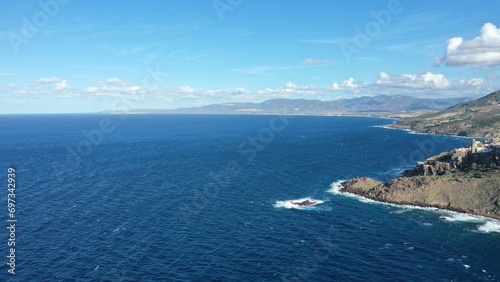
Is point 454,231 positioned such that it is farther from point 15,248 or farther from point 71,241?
point 15,248

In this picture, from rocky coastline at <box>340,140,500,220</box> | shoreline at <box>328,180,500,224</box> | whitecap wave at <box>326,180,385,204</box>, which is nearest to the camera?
shoreline at <box>328,180,500,224</box>

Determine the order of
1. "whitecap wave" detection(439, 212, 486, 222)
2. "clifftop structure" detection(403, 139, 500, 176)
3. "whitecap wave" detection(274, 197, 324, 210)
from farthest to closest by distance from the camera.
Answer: "clifftop structure" detection(403, 139, 500, 176) → "whitecap wave" detection(274, 197, 324, 210) → "whitecap wave" detection(439, 212, 486, 222)

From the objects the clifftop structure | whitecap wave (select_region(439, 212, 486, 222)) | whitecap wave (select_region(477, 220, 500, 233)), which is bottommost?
whitecap wave (select_region(477, 220, 500, 233))

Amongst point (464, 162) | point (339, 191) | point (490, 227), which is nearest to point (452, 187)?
point (490, 227)

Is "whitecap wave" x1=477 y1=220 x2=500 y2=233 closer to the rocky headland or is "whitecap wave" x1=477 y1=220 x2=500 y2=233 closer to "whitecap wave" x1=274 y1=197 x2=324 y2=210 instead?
the rocky headland

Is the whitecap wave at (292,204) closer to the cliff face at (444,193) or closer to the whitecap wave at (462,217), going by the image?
the cliff face at (444,193)

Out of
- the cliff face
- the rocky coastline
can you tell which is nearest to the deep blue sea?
the cliff face

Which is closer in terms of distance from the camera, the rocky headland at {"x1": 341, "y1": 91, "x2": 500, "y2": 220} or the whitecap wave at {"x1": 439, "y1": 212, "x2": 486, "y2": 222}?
the whitecap wave at {"x1": 439, "y1": 212, "x2": 486, "y2": 222}

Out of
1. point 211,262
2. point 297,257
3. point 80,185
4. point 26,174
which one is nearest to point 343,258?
point 297,257
